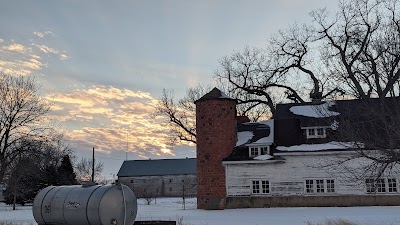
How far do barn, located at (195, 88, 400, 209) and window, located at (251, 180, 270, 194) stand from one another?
7 centimetres

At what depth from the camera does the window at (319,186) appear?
105 feet

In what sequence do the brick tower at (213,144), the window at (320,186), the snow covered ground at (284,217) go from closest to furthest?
the snow covered ground at (284,217)
the window at (320,186)
the brick tower at (213,144)

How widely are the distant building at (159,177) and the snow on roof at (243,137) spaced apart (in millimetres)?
57774

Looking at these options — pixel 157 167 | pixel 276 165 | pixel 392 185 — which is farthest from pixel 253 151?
pixel 157 167

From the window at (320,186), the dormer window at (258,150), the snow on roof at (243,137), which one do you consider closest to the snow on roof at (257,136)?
the snow on roof at (243,137)

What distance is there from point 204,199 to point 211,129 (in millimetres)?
5105

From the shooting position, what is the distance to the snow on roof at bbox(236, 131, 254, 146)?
1375 inches

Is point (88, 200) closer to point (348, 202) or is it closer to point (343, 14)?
point (348, 202)

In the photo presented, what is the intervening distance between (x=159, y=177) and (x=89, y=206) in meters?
79.8

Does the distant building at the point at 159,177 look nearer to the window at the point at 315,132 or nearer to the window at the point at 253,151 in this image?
the window at the point at 253,151

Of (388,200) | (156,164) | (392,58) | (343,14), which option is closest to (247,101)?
(343,14)

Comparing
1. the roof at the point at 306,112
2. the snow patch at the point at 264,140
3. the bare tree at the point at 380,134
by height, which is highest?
the roof at the point at 306,112

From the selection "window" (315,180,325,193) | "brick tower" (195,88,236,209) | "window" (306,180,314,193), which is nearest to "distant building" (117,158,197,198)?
"brick tower" (195,88,236,209)

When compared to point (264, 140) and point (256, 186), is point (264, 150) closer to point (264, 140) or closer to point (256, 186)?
point (264, 140)
